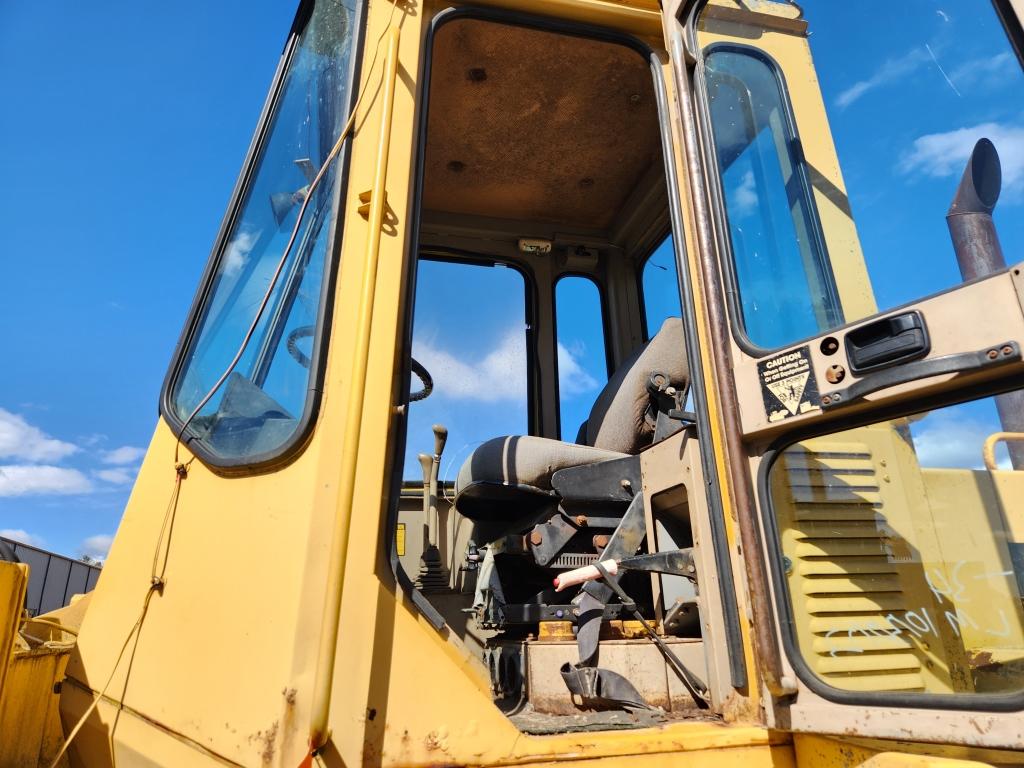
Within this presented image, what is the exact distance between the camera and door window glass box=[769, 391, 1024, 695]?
102 centimetres

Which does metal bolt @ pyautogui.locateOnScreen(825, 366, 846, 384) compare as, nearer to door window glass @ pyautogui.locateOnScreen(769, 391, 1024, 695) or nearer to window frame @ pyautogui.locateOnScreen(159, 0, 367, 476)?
door window glass @ pyautogui.locateOnScreen(769, 391, 1024, 695)

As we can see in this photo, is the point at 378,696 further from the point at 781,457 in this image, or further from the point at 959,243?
the point at 959,243

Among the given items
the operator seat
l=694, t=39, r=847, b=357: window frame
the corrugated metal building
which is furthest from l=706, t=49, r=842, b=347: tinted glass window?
the corrugated metal building

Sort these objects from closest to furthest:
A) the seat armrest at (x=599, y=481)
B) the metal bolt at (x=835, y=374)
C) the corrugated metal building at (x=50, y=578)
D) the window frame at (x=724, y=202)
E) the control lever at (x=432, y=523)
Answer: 1. the metal bolt at (x=835, y=374)
2. the window frame at (x=724, y=202)
3. the seat armrest at (x=599, y=481)
4. the control lever at (x=432, y=523)
5. the corrugated metal building at (x=50, y=578)

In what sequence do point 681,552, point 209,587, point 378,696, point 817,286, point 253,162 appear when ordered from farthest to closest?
point 253,162 < point 681,552 < point 817,286 < point 209,587 < point 378,696

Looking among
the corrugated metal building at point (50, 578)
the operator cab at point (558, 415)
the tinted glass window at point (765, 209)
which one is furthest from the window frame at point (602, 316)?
the corrugated metal building at point (50, 578)

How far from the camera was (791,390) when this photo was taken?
121 centimetres

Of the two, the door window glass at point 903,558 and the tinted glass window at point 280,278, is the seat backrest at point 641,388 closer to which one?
the door window glass at point 903,558

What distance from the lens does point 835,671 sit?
1.15m

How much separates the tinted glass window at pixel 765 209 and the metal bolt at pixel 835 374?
0.55ft

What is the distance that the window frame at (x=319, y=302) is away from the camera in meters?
1.24

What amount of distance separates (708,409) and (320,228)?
90 cm

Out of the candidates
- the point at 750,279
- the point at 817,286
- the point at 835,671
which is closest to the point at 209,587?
the point at 835,671

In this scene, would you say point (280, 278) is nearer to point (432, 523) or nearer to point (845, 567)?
point (845, 567)
